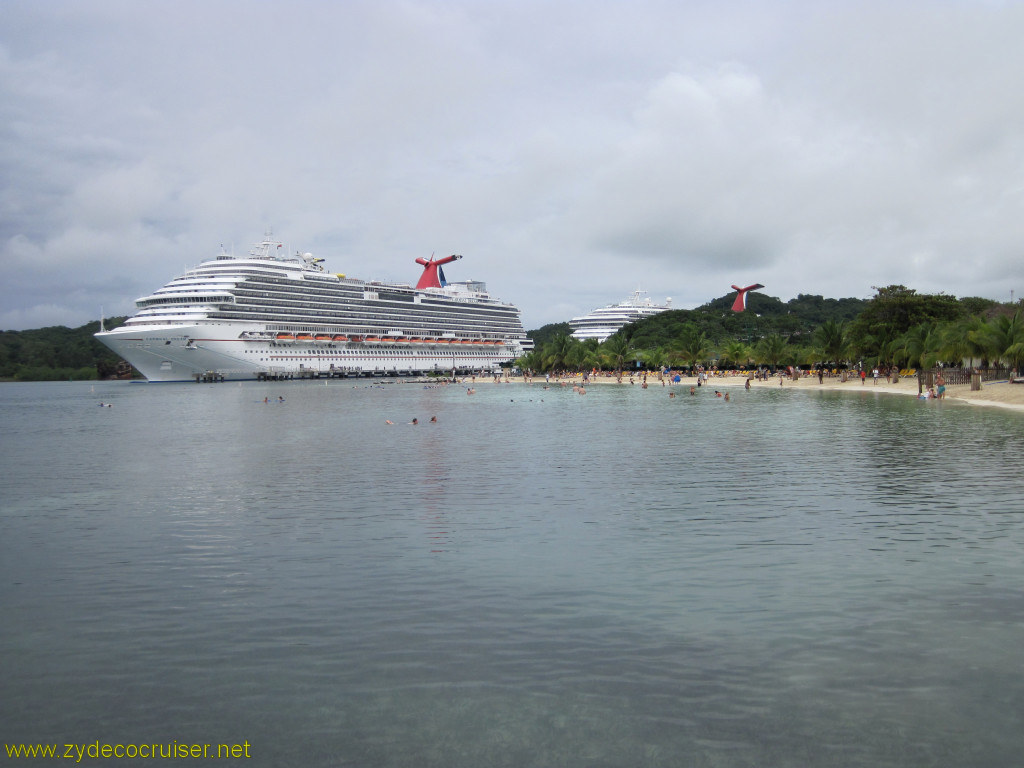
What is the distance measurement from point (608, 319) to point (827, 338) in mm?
85247

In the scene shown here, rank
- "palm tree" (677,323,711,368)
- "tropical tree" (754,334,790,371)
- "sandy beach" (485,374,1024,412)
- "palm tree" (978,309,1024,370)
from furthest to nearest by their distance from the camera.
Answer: "palm tree" (677,323,711,368), "tropical tree" (754,334,790,371), "palm tree" (978,309,1024,370), "sandy beach" (485,374,1024,412)

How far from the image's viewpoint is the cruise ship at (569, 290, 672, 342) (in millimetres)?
150875

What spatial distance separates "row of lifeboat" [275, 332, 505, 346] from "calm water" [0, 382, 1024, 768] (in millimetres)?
89291

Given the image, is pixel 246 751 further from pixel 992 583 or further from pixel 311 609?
pixel 992 583

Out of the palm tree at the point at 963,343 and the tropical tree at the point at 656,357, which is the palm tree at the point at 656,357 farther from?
the palm tree at the point at 963,343

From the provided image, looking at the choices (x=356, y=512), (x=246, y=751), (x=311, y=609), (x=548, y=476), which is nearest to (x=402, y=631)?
(x=311, y=609)

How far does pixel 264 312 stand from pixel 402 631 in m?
99.6

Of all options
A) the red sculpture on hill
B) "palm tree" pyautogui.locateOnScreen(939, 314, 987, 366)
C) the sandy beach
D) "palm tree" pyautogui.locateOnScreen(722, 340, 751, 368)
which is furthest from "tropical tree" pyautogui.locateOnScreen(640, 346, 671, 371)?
the red sculpture on hill

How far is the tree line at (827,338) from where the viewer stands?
157 ft

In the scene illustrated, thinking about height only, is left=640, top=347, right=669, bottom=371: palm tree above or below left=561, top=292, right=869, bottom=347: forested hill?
below

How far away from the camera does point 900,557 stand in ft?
33.0

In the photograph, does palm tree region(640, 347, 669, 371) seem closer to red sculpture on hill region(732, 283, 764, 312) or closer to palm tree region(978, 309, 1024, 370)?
palm tree region(978, 309, 1024, 370)

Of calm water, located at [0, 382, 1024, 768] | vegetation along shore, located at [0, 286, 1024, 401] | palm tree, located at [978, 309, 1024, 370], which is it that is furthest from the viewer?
vegetation along shore, located at [0, 286, 1024, 401]

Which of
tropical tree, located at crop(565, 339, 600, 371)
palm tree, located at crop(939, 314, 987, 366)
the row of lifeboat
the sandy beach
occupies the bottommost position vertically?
the sandy beach
